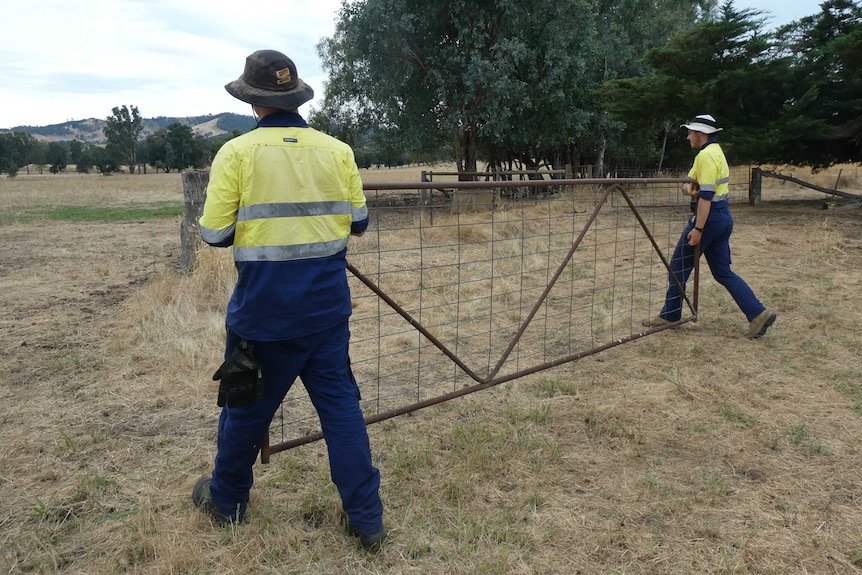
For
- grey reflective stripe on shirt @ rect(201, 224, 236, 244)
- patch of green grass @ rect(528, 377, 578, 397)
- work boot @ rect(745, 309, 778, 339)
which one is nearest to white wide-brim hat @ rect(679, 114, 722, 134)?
work boot @ rect(745, 309, 778, 339)

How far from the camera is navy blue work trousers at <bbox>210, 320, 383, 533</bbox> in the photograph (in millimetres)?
2543

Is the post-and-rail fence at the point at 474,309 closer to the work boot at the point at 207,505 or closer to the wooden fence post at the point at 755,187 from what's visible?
the work boot at the point at 207,505

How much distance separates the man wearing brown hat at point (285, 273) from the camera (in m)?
2.39

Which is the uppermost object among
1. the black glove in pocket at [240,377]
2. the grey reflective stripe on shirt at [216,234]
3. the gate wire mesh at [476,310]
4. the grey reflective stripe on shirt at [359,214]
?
the grey reflective stripe on shirt at [359,214]

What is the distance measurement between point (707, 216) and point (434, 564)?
13.6 feet

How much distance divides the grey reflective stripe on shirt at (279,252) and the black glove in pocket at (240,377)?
34cm

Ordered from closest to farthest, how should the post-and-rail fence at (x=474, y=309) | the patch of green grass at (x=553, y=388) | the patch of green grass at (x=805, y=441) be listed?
the patch of green grass at (x=805, y=441)
the post-and-rail fence at (x=474, y=309)
the patch of green grass at (x=553, y=388)

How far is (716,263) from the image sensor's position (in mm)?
5621

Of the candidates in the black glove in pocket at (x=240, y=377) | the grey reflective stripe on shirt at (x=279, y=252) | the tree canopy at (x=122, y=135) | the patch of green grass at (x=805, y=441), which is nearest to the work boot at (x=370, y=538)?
the black glove in pocket at (x=240, y=377)

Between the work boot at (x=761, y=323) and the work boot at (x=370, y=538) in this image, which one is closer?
the work boot at (x=370, y=538)

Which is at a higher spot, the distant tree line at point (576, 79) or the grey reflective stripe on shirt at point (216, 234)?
the distant tree line at point (576, 79)

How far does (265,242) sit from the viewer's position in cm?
240

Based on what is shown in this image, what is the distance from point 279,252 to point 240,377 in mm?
517

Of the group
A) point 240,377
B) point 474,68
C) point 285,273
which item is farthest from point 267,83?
point 474,68
